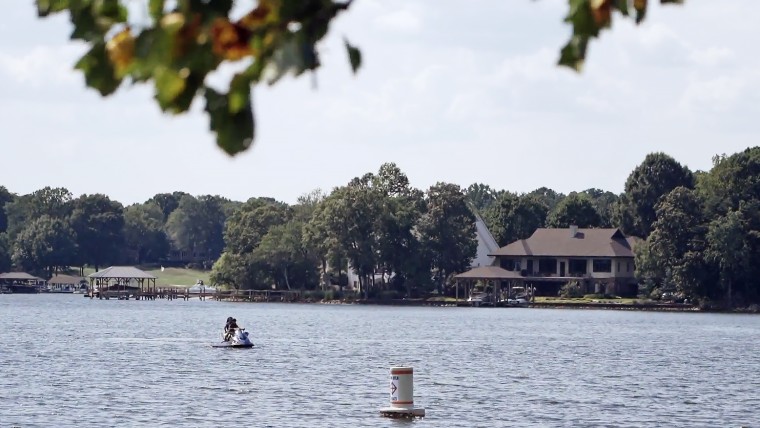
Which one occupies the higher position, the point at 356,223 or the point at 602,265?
the point at 356,223

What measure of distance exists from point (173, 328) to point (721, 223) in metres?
63.4

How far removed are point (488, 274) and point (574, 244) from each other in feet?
40.8

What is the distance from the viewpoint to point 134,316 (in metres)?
128

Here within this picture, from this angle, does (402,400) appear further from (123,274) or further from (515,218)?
(123,274)

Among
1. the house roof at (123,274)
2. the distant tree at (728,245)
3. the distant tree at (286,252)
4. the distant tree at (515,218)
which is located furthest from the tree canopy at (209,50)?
the house roof at (123,274)

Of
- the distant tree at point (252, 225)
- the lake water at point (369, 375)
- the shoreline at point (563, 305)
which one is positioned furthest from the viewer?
the distant tree at point (252, 225)

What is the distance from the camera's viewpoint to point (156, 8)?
15.2ft

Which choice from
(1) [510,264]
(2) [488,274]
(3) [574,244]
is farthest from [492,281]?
(3) [574,244]

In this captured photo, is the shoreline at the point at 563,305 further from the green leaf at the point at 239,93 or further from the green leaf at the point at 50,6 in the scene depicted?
the green leaf at the point at 239,93

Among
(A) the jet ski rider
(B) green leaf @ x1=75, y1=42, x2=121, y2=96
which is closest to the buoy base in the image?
(B) green leaf @ x1=75, y1=42, x2=121, y2=96

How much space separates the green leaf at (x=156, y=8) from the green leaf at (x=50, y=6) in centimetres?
45

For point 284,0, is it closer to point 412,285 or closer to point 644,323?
point 644,323

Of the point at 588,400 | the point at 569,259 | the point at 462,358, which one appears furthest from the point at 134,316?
the point at 588,400

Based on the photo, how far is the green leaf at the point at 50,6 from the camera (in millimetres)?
4918
